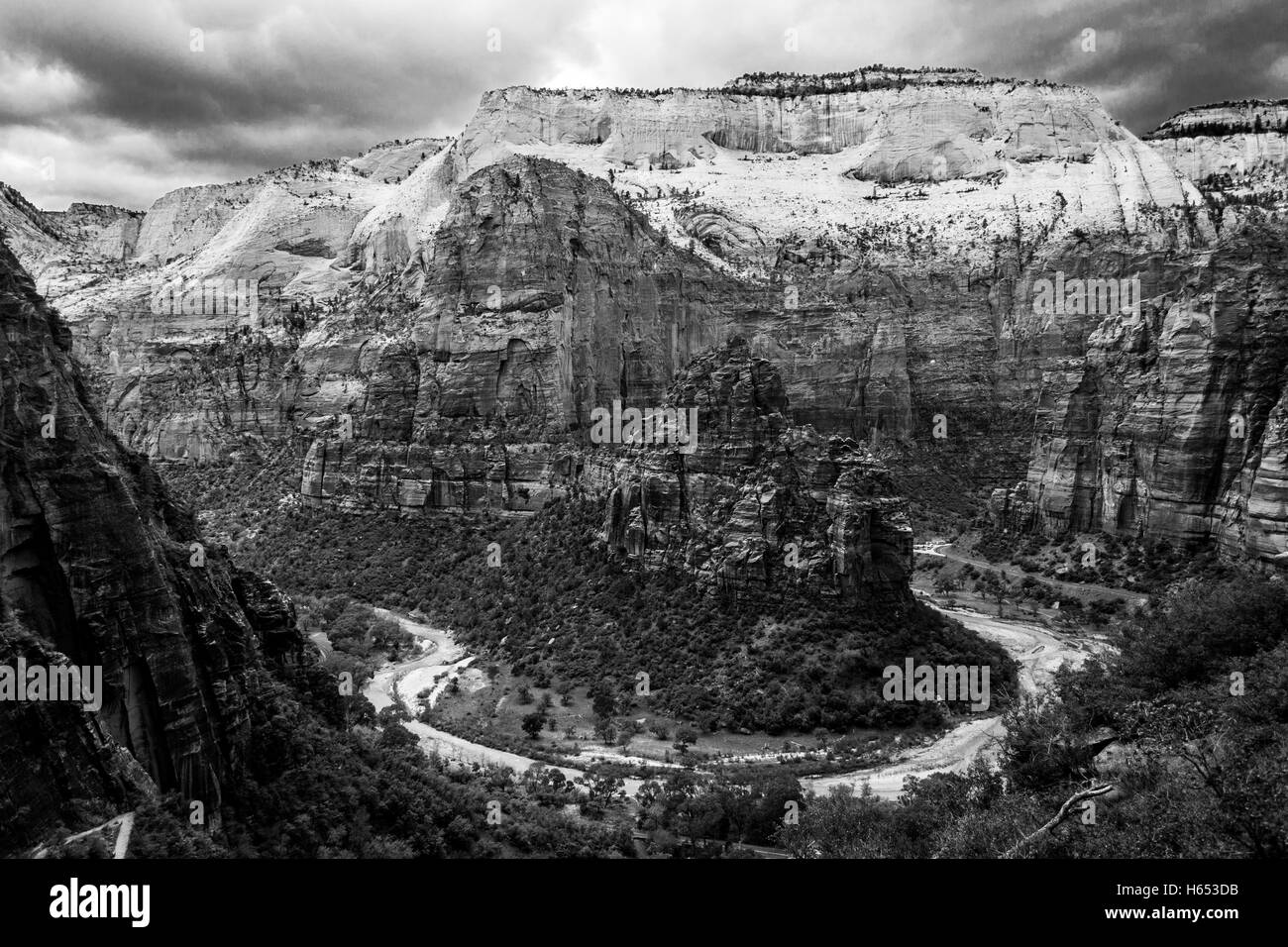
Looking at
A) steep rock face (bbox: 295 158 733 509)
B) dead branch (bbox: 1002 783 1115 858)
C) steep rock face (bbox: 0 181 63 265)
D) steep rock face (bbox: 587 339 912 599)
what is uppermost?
steep rock face (bbox: 0 181 63 265)

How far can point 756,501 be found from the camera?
171 feet

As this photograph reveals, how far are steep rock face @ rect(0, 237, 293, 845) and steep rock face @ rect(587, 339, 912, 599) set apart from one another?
116 feet

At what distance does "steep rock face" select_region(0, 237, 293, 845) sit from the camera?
18.4 m

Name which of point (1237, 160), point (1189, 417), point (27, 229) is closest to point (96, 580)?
point (1189, 417)

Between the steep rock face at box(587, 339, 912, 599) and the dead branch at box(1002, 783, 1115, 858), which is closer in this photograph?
the dead branch at box(1002, 783, 1115, 858)

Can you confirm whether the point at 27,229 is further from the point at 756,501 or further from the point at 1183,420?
the point at 1183,420

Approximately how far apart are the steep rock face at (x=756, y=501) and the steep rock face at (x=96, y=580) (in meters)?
35.3

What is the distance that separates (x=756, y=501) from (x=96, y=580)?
127 ft

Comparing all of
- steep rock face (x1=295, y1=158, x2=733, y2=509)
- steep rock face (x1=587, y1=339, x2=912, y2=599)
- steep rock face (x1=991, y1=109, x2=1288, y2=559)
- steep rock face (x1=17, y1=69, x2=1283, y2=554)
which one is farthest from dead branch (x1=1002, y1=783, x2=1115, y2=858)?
steep rock face (x1=295, y1=158, x2=733, y2=509)

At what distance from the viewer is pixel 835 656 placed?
46.4 meters

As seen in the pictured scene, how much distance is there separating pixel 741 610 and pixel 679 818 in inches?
767

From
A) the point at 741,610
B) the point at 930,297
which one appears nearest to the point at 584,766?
the point at 741,610

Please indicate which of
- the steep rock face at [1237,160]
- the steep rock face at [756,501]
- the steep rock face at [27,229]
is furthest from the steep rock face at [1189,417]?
the steep rock face at [27,229]

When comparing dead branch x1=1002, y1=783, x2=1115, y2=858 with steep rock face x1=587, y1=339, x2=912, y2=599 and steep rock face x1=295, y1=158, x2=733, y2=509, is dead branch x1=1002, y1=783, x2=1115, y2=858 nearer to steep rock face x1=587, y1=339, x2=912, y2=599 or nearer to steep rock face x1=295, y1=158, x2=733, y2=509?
steep rock face x1=587, y1=339, x2=912, y2=599
